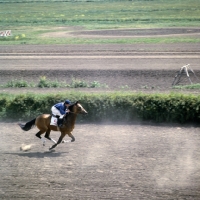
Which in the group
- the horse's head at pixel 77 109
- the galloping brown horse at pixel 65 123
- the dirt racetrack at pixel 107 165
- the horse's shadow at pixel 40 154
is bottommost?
the horse's shadow at pixel 40 154

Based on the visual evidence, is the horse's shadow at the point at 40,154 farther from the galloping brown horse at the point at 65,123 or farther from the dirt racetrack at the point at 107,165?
the galloping brown horse at the point at 65,123

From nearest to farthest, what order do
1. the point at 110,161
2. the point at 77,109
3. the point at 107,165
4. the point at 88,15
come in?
the point at 107,165, the point at 110,161, the point at 77,109, the point at 88,15

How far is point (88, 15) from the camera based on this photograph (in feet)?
183

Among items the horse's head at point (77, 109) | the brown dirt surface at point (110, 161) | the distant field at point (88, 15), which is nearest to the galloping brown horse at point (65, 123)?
the horse's head at point (77, 109)

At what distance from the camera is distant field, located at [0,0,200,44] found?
44.8m

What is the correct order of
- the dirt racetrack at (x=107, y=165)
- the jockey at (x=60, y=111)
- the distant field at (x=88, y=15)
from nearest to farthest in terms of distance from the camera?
the dirt racetrack at (x=107, y=165) < the jockey at (x=60, y=111) < the distant field at (x=88, y=15)

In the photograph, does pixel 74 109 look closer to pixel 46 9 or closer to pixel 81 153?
pixel 81 153

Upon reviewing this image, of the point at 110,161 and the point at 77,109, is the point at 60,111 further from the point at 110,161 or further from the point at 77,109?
the point at 110,161

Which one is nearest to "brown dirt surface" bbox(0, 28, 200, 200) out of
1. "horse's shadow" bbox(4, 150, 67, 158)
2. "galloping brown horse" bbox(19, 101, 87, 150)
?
"horse's shadow" bbox(4, 150, 67, 158)

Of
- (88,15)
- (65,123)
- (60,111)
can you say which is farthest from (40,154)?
(88,15)

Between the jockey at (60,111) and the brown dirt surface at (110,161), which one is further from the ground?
the jockey at (60,111)

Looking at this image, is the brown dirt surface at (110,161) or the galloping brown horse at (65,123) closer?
the brown dirt surface at (110,161)

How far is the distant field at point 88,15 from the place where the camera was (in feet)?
147

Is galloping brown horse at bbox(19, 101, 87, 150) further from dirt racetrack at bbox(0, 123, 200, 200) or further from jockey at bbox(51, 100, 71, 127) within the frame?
dirt racetrack at bbox(0, 123, 200, 200)
